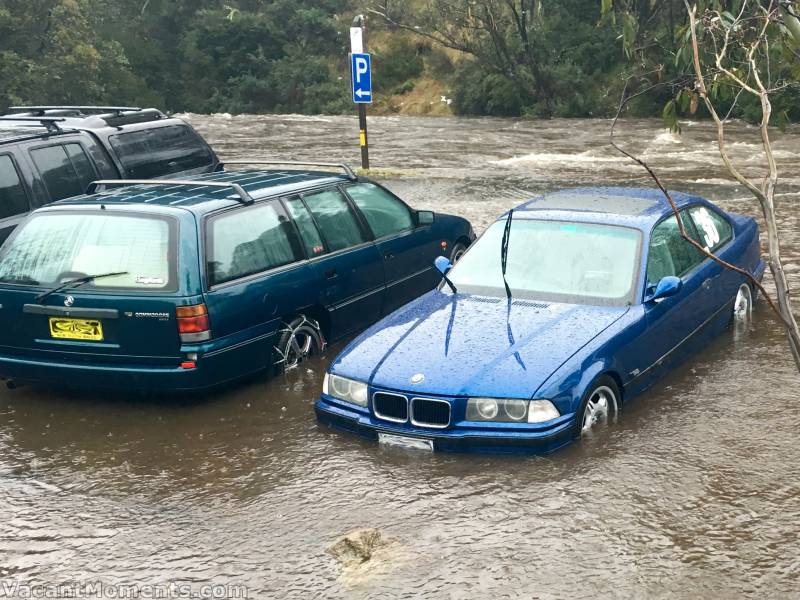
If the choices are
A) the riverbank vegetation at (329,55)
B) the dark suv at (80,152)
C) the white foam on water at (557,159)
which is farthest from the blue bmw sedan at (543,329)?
the riverbank vegetation at (329,55)

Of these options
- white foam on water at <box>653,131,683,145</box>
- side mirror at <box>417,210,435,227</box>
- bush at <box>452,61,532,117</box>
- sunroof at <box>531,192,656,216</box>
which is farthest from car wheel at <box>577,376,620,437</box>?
bush at <box>452,61,532,117</box>

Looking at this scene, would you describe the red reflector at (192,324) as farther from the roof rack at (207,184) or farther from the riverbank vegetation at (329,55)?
the riverbank vegetation at (329,55)

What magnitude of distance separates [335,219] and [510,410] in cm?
323

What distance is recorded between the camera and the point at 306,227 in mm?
8656

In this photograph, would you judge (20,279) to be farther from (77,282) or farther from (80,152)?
(80,152)

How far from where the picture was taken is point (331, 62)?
56.4m

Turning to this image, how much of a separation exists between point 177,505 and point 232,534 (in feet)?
1.94

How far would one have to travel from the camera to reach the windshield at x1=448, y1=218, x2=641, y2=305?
7387 mm

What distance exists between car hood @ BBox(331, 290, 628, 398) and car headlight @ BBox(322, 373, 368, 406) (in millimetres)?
45

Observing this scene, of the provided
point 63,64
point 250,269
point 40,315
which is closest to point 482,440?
point 250,269

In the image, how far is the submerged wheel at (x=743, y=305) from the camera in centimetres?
905

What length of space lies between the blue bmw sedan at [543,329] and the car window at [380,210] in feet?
4.70

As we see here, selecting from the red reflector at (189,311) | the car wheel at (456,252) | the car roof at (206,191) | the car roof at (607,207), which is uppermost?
the car roof at (206,191)

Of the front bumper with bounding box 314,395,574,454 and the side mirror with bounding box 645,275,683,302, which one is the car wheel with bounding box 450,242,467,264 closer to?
the side mirror with bounding box 645,275,683,302
